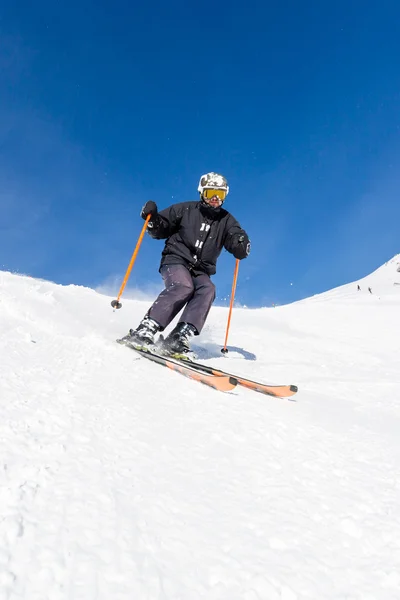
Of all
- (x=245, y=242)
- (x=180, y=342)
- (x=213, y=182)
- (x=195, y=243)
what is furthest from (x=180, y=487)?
(x=213, y=182)

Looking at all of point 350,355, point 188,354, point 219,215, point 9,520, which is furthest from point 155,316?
point 9,520

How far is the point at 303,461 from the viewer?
2.06 meters

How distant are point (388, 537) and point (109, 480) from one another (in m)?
1.01

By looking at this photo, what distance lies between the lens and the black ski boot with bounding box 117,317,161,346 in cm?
468

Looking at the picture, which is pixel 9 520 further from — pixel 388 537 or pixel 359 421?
A: pixel 359 421

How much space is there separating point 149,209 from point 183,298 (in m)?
1.43

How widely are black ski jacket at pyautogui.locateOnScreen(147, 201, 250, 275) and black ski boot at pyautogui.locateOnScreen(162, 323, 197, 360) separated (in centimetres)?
99

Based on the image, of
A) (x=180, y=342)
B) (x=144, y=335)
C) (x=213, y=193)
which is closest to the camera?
(x=144, y=335)

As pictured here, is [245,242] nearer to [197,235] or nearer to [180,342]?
[197,235]

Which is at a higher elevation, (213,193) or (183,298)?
(213,193)

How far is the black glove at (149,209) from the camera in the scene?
18.9 ft

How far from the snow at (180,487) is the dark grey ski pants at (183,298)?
1427 millimetres

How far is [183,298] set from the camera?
17.3 feet

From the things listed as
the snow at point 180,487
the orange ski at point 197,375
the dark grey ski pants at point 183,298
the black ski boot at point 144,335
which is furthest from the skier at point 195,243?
the snow at point 180,487
